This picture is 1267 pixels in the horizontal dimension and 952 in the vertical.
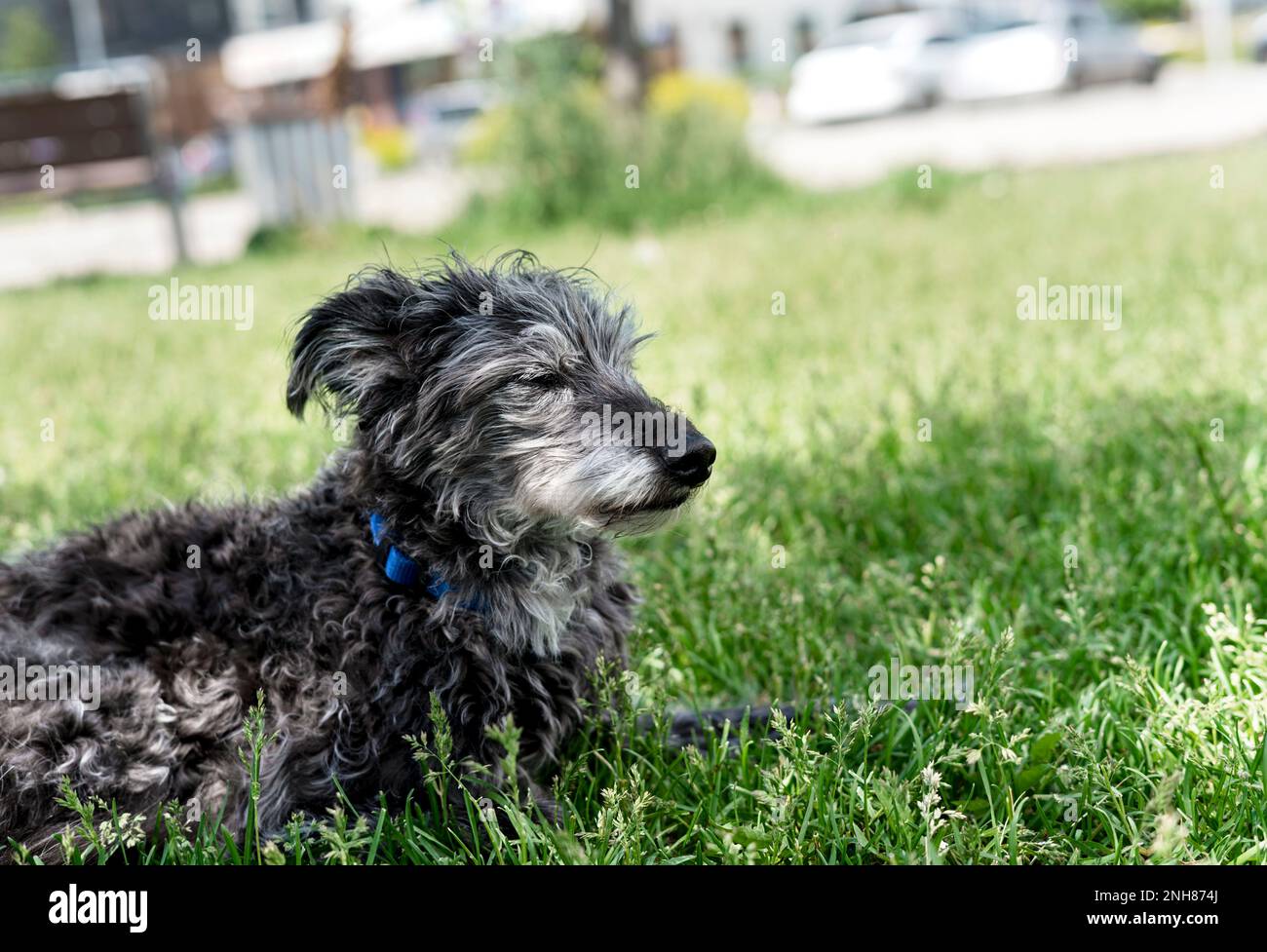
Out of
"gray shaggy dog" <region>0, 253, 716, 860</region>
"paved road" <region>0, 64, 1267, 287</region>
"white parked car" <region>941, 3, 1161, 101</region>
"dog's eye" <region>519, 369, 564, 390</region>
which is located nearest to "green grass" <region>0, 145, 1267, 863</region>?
"gray shaggy dog" <region>0, 253, 716, 860</region>

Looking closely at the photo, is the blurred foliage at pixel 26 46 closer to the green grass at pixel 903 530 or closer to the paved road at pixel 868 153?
the paved road at pixel 868 153

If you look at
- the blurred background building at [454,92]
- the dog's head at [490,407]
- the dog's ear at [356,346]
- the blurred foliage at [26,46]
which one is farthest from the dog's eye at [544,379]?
the blurred foliage at [26,46]

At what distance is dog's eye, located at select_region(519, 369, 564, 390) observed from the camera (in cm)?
339

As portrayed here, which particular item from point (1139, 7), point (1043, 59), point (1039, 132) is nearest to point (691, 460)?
point (1039, 132)

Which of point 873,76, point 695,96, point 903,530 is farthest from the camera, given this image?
point 873,76

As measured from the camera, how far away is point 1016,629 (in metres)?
4.01

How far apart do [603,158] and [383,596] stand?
12.2 m

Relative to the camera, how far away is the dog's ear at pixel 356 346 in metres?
3.36

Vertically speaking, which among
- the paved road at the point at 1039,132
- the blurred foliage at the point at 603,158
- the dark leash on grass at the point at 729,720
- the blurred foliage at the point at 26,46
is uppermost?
the blurred foliage at the point at 26,46

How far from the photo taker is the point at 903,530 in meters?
5.15

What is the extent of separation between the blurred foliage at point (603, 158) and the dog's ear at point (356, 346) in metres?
10.9

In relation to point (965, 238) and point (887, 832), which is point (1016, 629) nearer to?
point (887, 832)

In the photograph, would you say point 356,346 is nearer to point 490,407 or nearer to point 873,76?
point 490,407

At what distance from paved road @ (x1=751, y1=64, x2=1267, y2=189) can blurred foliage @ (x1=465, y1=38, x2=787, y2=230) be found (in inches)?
50.1
